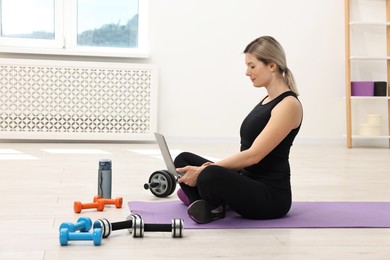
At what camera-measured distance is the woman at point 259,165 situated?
1.97m

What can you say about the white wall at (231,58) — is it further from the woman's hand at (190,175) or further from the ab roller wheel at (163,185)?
the woman's hand at (190,175)

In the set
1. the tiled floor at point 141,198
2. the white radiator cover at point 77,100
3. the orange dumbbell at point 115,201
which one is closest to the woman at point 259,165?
the tiled floor at point 141,198

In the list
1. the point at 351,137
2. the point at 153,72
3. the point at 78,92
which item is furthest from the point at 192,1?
the point at 351,137

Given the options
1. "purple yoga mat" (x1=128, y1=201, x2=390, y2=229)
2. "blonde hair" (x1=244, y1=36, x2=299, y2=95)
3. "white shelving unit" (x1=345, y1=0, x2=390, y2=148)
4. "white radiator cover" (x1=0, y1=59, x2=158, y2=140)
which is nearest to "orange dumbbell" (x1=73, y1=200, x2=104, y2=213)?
"purple yoga mat" (x1=128, y1=201, x2=390, y2=229)

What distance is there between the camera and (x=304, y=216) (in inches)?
84.7

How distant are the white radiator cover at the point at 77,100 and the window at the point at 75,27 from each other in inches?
6.2

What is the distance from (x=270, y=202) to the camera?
6.70ft

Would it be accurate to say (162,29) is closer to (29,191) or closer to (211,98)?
(211,98)

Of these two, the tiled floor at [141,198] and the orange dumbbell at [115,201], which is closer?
the tiled floor at [141,198]

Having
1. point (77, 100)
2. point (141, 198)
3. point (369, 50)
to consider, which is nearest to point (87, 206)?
point (141, 198)

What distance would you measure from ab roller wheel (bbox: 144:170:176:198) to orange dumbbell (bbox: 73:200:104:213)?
39 centimetres

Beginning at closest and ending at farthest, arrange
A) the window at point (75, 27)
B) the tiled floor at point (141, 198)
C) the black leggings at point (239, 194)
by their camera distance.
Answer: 1. the tiled floor at point (141, 198)
2. the black leggings at point (239, 194)
3. the window at point (75, 27)

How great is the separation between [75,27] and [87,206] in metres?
3.45

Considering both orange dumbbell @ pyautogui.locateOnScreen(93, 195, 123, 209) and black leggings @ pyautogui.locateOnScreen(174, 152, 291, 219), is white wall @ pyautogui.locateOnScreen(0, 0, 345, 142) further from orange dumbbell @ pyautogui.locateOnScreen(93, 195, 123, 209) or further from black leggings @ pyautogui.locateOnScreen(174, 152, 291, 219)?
black leggings @ pyautogui.locateOnScreen(174, 152, 291, 219)
